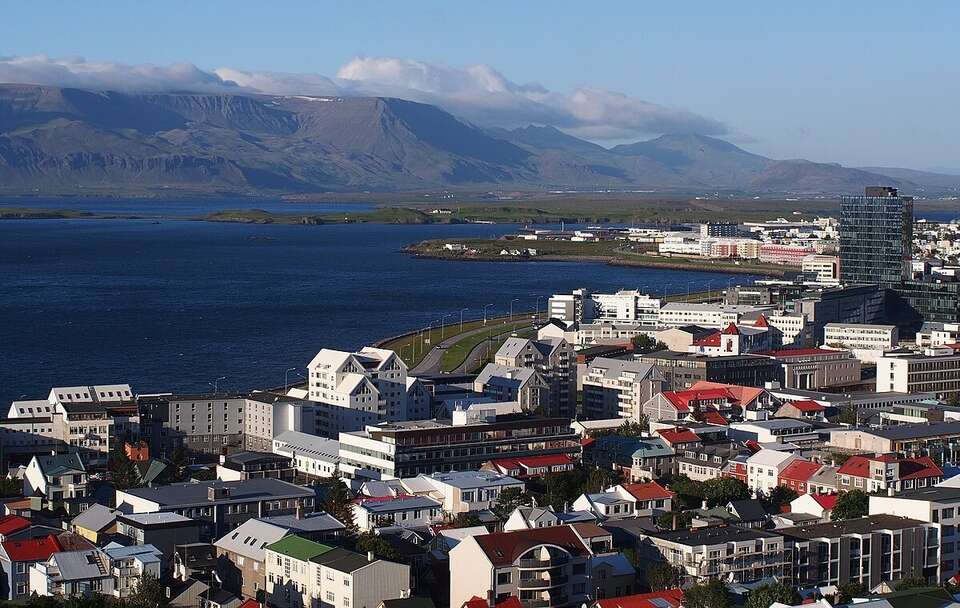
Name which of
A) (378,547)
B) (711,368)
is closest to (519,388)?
(711,368)

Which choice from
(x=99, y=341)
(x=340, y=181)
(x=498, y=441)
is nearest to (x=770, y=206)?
(x=340, y=181)

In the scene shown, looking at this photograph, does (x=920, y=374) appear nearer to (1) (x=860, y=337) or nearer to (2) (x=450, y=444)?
(1) (x=860, y=337)

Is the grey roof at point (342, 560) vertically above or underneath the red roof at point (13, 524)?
above

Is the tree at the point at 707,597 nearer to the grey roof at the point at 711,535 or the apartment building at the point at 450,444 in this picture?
the grey roof at the point at 711,535

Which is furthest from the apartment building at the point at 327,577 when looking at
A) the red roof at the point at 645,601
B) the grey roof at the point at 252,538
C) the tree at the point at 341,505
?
the red roof at the point at 645,601

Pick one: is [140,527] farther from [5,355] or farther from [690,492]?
[5,355]
